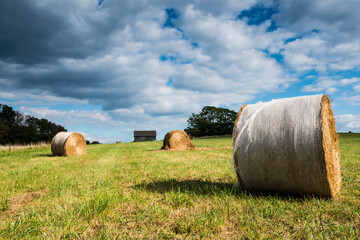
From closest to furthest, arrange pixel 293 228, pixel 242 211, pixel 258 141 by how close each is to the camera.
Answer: pixel 293 228 → pixel 242 211 → pixel 258 141

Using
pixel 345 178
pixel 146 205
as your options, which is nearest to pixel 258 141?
pixel 146 205

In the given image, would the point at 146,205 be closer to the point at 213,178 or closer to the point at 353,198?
the point at 213,178

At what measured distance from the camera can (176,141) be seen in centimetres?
1945

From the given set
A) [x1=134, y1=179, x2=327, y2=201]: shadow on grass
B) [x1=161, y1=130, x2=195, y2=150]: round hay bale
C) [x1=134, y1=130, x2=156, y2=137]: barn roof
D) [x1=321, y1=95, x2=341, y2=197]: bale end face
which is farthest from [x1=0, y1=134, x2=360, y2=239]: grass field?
[x1=134, y1=130, x2=156, y2=137]: barn roof

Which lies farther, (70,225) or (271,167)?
(271,167)

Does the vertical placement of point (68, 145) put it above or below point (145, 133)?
below

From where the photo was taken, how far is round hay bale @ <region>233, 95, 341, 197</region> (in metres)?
3.86

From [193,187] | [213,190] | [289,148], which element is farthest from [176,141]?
[289,148]

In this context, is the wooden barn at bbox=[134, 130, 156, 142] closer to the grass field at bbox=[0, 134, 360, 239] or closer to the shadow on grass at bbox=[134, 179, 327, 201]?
the shadow on grass at bbox=[134, 179, 327, 201]

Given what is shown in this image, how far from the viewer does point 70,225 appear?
2.86m

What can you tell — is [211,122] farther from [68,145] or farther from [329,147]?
[329,147]

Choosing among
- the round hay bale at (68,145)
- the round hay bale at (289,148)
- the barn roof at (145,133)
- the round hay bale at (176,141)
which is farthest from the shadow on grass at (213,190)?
the barn roof at (145,133)

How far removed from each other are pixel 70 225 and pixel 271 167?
11.0 feet

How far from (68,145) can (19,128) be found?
5052 centimetres
